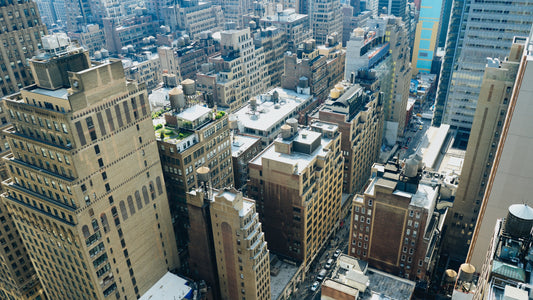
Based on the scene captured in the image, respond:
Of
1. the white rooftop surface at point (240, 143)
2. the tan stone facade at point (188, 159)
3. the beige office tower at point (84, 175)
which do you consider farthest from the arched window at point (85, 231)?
the white rooftop surface at point (240, 143)

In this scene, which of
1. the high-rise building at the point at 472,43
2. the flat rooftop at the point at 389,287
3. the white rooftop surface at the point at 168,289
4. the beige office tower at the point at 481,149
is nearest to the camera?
the white rooftop surface at the point at 168,289

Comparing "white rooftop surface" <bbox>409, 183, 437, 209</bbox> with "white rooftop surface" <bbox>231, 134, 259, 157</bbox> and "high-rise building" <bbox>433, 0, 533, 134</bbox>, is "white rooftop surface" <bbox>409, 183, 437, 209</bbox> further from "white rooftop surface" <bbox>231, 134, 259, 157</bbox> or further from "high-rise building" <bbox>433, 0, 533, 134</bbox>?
"high-rise building" <bbox>433, 0, 533, 134</bbox>

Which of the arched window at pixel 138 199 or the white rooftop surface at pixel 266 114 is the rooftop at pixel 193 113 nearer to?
the arched window at pixel 138 199

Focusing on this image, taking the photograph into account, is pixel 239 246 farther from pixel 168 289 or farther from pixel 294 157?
pixel 294 157

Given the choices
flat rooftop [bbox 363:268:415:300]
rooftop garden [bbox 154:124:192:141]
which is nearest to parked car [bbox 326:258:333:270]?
flat rooftop [bbox 363:268:415:300]

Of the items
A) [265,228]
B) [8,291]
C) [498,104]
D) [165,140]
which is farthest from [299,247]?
[8,291]

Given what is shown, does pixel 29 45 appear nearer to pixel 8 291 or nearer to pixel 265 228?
pixel 8 291

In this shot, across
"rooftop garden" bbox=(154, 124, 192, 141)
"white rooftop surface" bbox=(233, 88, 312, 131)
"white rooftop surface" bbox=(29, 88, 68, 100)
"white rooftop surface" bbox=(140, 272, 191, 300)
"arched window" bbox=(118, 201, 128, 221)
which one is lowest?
"white rooftop surface" bbox=(140, 272, 191, 300)
